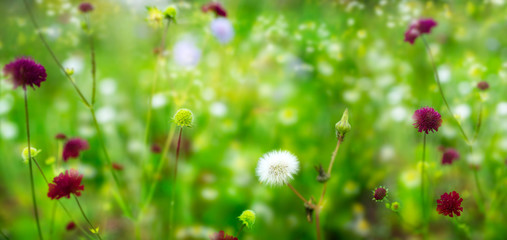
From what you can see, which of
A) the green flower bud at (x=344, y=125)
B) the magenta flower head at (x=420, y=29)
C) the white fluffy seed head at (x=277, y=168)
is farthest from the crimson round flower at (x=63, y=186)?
the magenta flower head at (x=420, y=29)

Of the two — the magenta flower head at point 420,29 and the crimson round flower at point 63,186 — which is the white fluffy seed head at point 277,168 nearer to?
the crimson round flower at point 63,186

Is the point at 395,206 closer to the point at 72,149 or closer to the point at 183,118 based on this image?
the point at 183,118

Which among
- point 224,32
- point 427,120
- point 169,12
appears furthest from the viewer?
point 224,32

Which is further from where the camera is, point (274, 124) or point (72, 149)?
point (274, 124)

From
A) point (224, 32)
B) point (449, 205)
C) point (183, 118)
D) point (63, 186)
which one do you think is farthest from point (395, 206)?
point (224, 32)

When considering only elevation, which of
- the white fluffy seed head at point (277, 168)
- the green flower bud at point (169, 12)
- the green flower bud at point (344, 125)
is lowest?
the white fluffy seed head at point (277, 168)

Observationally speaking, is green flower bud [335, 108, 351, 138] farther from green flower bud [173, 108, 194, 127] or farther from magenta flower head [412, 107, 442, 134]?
green flower bud [173, 108, 194, 127]
